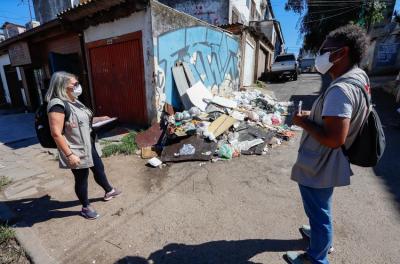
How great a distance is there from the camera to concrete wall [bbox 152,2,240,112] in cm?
612

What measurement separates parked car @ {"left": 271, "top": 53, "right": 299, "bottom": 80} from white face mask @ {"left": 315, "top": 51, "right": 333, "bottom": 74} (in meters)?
15.5

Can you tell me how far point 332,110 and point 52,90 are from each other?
263 cm

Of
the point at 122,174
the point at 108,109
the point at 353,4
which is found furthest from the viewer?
the point at 353,4

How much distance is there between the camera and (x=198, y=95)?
7.06 metres

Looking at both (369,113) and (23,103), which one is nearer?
(369,113)

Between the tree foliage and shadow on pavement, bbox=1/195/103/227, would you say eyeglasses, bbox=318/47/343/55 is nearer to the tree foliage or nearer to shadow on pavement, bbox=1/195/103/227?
shadow on pavement, bbox=1/195/103/227

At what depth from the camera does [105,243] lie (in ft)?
8.48

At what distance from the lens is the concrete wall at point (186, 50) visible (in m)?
6.12

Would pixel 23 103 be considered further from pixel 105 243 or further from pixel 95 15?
pixel 105 243

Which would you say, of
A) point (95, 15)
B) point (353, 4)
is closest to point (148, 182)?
point (95, 15)

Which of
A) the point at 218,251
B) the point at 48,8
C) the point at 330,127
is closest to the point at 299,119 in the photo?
the point at 330,127

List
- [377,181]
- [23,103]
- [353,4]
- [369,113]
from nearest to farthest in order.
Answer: [369,113] → [377,181] → [23,103] → [353,4]

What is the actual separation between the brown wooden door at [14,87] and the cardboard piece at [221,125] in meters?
12.1

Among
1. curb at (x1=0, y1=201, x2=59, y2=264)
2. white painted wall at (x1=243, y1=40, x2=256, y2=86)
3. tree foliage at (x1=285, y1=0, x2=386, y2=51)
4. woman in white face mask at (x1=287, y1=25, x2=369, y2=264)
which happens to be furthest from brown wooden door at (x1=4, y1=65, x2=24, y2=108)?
tree foliage at (x1=285, y1=0, x2=386, y2=51)
